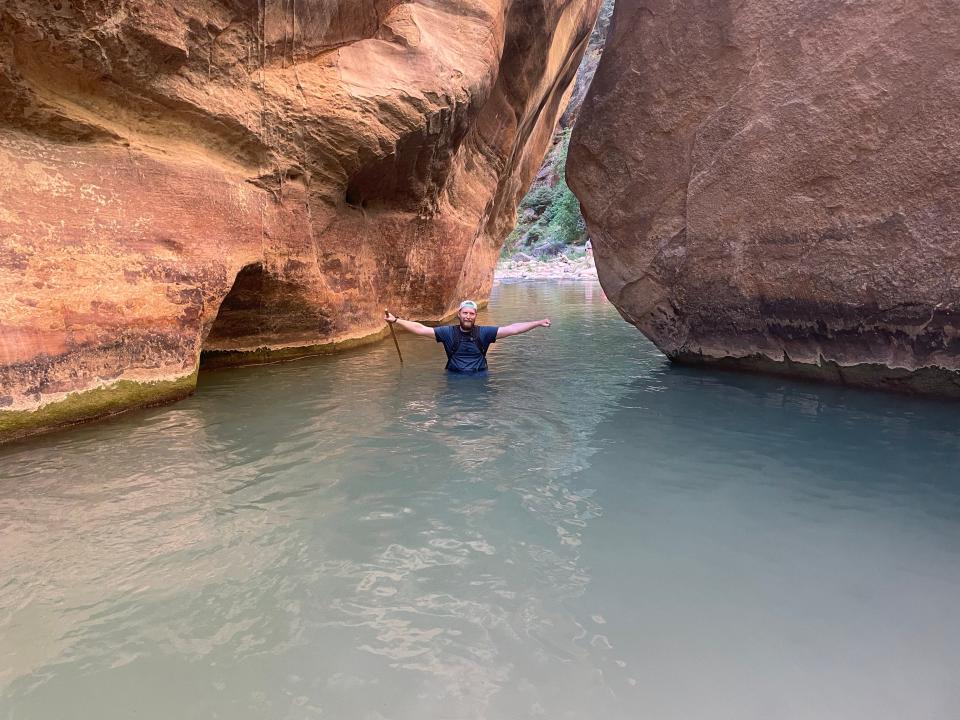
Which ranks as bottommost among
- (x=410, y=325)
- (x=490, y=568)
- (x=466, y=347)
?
(x=490, y=568)

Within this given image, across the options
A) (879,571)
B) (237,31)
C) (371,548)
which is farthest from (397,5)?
(879,571)

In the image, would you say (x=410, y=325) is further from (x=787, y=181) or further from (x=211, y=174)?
(x=787, y=181)

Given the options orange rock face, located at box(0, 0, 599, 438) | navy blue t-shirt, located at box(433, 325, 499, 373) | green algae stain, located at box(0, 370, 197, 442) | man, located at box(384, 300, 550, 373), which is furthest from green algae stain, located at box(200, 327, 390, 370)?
navy blue t-shirt, located at box(433, 325, 499, 373)

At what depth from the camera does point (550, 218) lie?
53.0 m

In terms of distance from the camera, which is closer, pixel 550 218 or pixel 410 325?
pixel 410 325

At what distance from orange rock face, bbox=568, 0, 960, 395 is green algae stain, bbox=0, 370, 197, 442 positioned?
5.18m

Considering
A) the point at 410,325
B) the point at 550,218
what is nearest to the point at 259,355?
the point at 410,325

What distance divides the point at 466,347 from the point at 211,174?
3.36 meters

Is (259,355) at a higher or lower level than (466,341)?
lower

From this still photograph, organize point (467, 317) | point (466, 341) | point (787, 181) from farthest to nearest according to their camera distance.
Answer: point (466, 341)
point (467, 317)
point (787, 181)

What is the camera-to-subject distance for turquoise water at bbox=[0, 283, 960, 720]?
71.2 inches

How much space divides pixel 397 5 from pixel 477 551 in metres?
8.41

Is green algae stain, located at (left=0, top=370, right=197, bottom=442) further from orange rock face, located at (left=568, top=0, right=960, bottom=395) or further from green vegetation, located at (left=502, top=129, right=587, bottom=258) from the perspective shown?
green vegetation, located at (left=502, top=129, right=587, bottom=258)

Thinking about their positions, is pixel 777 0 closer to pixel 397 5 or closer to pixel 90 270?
pixel 397 5
